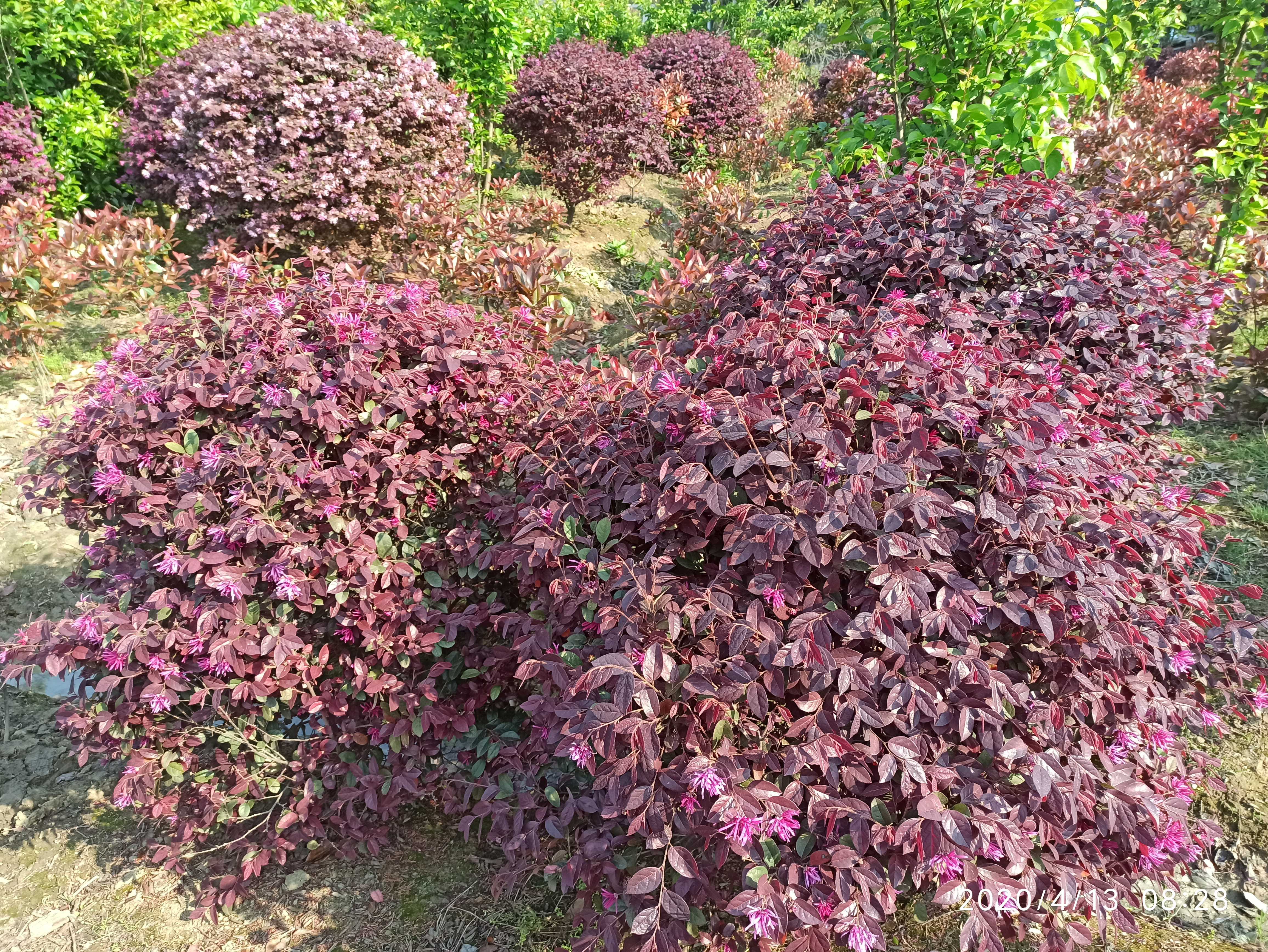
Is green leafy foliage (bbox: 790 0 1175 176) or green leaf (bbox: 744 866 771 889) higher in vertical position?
green leafy foliage (bbox: 790 0 1175 176)

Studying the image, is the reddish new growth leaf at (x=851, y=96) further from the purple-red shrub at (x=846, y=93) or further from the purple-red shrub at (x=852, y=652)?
the purple-red shrub at (x=852, y=652)

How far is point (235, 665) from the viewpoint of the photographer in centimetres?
187

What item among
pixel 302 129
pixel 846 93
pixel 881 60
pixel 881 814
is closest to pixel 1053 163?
pixel 881 60

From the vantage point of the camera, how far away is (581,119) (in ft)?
21.9

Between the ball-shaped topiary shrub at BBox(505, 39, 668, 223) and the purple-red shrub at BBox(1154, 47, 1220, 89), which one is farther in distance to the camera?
the purple-red shrub at BBox(1154, 47, 1220, 89)

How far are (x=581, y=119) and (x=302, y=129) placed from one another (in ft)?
9.12

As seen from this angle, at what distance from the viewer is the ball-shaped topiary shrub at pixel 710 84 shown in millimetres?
9031

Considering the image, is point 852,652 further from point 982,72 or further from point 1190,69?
point 1190,69

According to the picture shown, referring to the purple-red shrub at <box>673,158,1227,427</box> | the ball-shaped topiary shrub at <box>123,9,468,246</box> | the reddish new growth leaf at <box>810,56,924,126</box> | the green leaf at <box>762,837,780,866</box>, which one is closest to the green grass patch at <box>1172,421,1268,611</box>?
the purple-red shrub at <box>673,158,1227,427</box>

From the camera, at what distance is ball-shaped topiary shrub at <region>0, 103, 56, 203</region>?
17.1 ft

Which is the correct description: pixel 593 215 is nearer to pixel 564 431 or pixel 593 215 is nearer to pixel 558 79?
pixel 558 79

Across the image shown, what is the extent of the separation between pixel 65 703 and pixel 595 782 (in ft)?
5.60

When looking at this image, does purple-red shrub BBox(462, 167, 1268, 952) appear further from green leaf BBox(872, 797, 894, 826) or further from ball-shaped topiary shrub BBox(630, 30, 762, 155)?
ball-shaped topiary shrub BBox(630, 30, 762, 155)

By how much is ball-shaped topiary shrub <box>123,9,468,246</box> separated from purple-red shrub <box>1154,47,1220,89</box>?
31.9 ft
